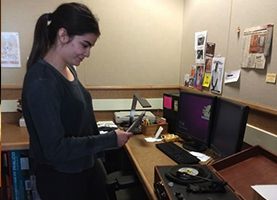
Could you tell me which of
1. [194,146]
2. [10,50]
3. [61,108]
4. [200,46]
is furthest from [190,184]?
[10,50]

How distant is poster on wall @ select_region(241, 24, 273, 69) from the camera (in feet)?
4.81

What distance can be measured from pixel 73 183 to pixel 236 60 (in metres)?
1.33

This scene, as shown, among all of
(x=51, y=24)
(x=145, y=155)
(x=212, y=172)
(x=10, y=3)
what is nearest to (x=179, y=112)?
(x=145, y=155)

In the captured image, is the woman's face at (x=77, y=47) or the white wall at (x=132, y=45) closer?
the woman's face at (x=77, y=47)

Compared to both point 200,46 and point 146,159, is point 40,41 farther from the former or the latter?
point 200,46

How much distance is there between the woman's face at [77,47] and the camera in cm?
115

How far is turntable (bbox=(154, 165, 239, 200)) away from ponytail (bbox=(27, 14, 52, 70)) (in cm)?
79

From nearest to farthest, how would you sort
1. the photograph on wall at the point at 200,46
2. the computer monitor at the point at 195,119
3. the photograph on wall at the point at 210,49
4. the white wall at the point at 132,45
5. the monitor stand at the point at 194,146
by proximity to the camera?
the computer monitor at the point at 195,119 → the monitor stand at the point at 194,146 → the photograph on wall at the point at 210,49 → the photograph on wall at the point at 200,46 → the white wall at the point at 132,45

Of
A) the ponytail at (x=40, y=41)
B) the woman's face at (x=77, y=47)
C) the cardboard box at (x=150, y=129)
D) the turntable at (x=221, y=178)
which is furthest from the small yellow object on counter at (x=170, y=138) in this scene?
the ponytail at (x=40, y=41)

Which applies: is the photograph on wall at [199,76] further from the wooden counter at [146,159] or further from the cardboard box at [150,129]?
the wooden counter at [146,159]

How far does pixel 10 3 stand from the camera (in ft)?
7.36

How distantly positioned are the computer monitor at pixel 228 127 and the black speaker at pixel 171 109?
523 mm

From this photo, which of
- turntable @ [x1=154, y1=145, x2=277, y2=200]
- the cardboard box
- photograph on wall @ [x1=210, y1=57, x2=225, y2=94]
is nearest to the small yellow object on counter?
the cardboard box

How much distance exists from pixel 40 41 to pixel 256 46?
1.26m
